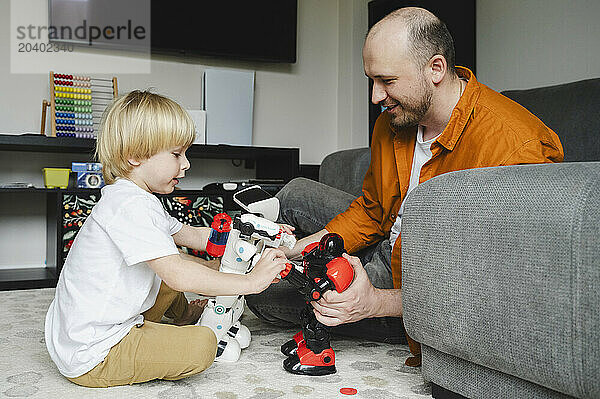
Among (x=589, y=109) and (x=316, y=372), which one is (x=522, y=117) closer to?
(x=589, y=109)

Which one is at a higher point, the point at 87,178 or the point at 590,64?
the point at 590,64

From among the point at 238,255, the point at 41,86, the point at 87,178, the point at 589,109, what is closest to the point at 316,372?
the point at 238,255

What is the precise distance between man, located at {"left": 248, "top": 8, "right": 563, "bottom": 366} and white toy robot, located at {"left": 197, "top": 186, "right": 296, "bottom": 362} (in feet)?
0.62

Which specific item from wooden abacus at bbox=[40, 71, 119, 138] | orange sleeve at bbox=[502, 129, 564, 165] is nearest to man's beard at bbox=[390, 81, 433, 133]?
orange sleeve at bbox=[502, 129, 564, 165]

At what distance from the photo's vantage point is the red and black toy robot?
137 centimetres

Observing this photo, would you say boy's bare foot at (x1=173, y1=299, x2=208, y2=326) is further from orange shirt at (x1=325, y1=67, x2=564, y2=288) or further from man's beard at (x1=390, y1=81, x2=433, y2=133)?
man's beard at (x1=390, y1=81, x2=433, y2=133)

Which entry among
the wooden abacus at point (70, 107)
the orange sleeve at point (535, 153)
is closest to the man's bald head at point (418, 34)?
the orange sleeve at point (535, 153)

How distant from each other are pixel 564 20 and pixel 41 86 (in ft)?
8.69

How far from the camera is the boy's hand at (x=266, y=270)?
52.8 inches

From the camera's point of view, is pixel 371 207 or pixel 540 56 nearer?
pixel 371 207

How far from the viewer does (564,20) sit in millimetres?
2732

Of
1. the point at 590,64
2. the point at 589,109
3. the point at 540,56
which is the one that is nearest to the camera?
the point at 589,109

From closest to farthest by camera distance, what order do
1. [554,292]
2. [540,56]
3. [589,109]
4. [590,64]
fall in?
[554,292]
[589,109]
[590,64]
[540,56]

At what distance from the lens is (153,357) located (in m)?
1.33
